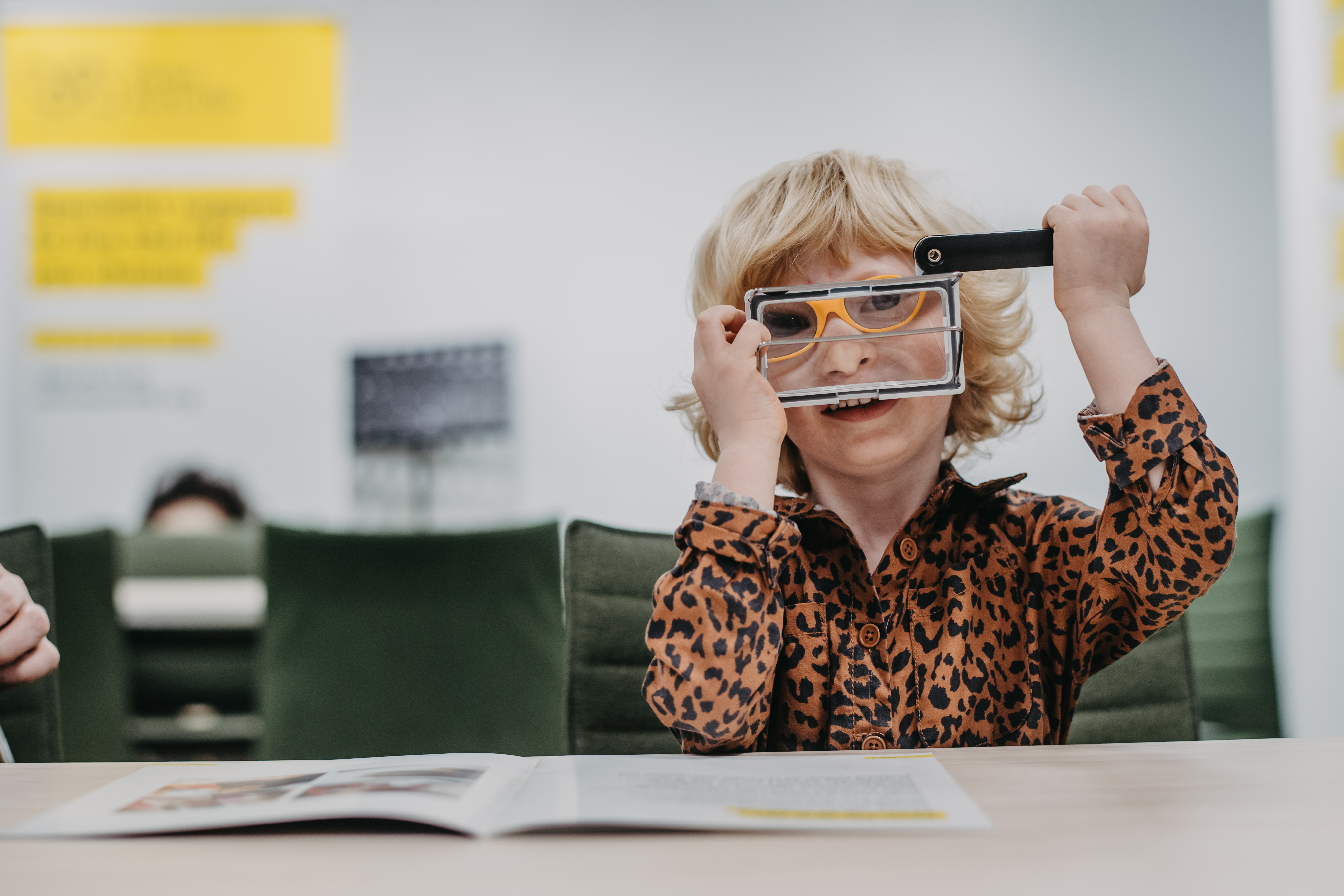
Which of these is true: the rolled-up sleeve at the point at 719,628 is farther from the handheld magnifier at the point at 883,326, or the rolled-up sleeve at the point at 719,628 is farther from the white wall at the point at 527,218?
the white wall at the point at 527,218

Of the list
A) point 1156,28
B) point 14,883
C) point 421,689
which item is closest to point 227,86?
point 421,689

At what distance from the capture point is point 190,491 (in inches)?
112

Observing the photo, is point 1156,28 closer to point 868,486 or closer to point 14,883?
point 868,486

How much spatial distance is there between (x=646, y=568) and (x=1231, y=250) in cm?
228

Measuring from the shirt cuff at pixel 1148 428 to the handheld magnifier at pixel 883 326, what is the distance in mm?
122

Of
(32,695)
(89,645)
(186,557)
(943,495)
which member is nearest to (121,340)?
(186,557)

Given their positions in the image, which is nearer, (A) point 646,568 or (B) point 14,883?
(B) point 14,883

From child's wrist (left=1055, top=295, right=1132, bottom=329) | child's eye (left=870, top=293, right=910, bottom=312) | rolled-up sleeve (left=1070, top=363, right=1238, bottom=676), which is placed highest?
child's eye (left=870, top=293, right=910, bottom=312)

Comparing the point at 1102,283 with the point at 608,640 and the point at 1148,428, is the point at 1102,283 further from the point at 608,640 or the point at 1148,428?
the point at 608,640

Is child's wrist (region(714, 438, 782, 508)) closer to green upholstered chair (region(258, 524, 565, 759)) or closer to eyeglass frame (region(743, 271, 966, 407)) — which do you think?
eyeglass frame (region(743, 271, 966, 407))

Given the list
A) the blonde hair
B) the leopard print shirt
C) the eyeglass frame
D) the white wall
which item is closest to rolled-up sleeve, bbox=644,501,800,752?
the leopard print shirt

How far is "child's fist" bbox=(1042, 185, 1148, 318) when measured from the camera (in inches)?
30.1

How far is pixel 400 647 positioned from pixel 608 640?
385 mm

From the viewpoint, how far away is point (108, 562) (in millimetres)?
1507
